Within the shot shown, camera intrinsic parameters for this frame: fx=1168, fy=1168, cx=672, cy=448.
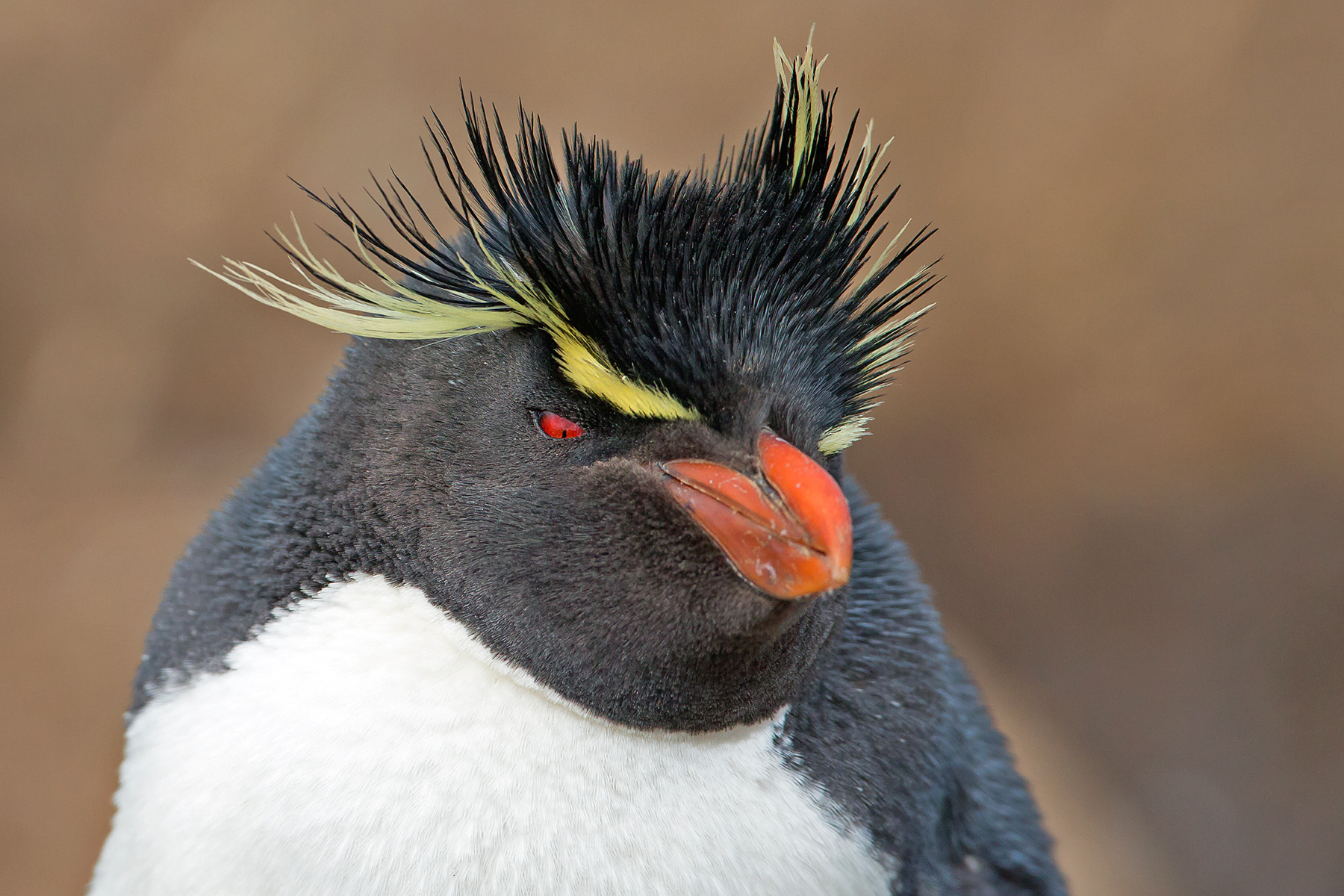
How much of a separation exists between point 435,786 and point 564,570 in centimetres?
31

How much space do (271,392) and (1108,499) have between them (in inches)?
126

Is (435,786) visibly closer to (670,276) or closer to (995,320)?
(670,276)

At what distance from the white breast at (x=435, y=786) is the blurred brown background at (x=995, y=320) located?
251 cm

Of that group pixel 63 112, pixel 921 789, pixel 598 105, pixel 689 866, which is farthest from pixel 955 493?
pixel 63 112

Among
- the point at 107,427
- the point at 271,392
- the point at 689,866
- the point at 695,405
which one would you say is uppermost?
the point at 695,405

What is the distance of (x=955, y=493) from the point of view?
4488 mm

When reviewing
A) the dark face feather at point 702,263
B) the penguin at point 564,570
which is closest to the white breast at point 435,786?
the penguin at point 564,570

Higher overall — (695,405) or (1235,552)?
(1235,552)

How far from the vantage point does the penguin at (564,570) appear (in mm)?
1303

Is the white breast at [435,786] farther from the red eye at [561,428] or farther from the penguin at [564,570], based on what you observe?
the red eye at [561,428]

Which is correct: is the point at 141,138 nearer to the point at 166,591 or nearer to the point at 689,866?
the point at 166,591

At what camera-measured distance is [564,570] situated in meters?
1.33

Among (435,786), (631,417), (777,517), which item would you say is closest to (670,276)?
(631,417)

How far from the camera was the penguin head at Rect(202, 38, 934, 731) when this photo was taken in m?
1.28
